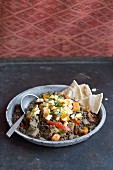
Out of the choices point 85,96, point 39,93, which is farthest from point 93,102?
point 39,93

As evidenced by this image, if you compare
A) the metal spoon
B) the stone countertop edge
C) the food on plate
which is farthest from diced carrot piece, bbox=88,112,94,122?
the stone countertop edge

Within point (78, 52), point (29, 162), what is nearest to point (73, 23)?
point (78, 52)

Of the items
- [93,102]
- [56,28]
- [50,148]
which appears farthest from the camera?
[56,28]

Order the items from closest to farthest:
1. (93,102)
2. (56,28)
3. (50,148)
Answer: (50,148)
(93,102)
(56,28)

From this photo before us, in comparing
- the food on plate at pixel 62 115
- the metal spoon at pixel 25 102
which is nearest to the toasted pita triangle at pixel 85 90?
the food on plate at pixel 62 115

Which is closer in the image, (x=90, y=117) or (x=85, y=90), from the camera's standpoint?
(x=90, y=117)

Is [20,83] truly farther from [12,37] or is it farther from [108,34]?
[108,34]

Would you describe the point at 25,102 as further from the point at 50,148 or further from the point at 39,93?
the point at 50,148

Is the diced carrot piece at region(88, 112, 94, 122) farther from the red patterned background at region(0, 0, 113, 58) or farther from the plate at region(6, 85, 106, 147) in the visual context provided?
the red patterned background at region(0, 0, 113, 58)
